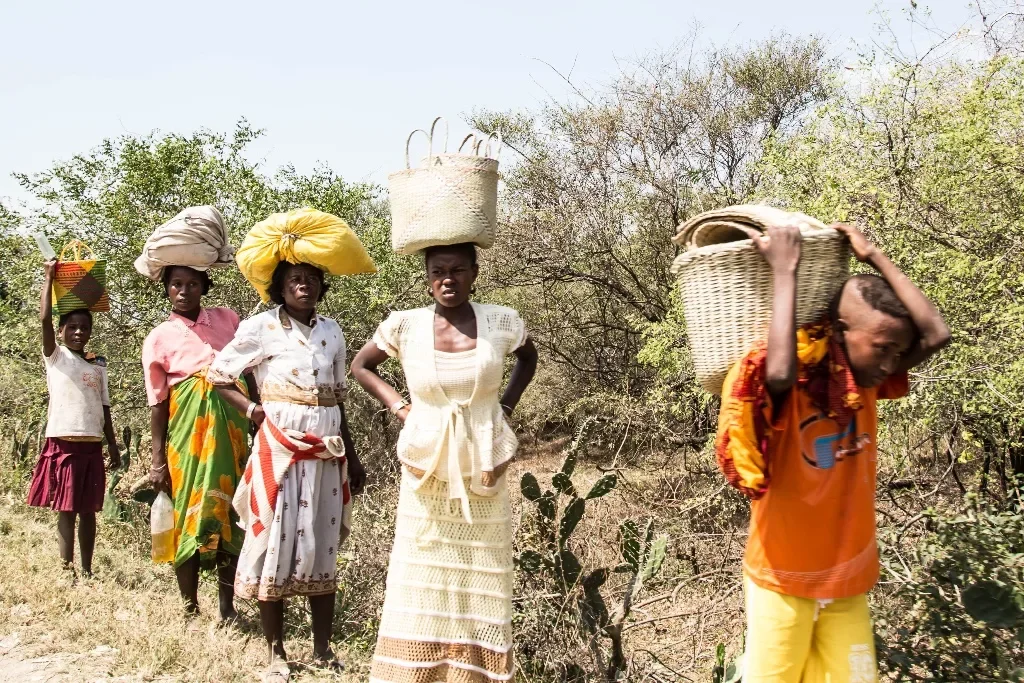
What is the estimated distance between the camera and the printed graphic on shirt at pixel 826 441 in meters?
2.77

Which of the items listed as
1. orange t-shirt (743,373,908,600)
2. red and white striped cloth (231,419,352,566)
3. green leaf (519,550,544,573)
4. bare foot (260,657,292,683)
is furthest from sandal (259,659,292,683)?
orange t-shirt (743,373,908,600)

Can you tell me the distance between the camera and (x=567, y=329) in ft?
40.7

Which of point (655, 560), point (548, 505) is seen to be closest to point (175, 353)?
point (548, 505)

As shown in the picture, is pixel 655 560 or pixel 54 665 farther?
pixel 54 665

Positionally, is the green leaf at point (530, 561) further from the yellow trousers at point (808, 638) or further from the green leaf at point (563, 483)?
the yellow trousers at point (808, 638)

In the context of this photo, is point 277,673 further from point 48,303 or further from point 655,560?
point 48,303

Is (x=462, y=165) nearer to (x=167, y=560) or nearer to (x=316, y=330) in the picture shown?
(x=316, y=330)

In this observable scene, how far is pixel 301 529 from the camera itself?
424cm

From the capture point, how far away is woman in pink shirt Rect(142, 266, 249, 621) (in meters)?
4.94

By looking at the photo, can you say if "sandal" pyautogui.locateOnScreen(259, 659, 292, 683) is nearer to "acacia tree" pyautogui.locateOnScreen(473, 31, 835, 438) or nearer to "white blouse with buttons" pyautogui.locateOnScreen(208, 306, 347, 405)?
"white blouse with buttons" pyautogui.locateOnScreen(208, 306, 347, 405)

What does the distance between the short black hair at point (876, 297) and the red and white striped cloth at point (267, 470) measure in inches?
90.5

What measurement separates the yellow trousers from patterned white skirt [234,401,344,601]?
211 centimetres

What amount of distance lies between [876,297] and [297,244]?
251 cm

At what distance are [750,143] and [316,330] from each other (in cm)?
897
